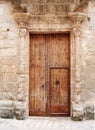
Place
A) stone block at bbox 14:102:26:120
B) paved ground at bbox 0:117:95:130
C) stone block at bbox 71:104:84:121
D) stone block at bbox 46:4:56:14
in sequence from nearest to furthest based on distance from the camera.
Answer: paved ground at bbox 0:117:95:130
stone block at bbox 71:104:84:121
stone block at bbox 14:102:26:120
stone block at bbox 46:4:56:14

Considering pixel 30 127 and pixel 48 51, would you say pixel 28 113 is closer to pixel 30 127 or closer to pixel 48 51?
pixel 30 127

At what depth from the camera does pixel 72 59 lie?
6.82 metres

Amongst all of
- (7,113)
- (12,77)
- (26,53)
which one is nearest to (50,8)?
(26,53)

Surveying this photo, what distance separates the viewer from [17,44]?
272 inches

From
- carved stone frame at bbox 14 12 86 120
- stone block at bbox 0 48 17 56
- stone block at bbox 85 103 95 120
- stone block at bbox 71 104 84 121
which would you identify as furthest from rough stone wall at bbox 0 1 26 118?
stone block at bbox 85 103 95 120

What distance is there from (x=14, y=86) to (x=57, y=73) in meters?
1.19

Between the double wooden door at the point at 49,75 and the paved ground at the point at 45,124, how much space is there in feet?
1.29

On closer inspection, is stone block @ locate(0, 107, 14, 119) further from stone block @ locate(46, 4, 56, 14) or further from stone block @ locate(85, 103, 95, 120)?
stone block @ locate(46, 4, 56, 14)

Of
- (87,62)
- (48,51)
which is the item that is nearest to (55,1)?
(48,51)

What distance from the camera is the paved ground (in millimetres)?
5891

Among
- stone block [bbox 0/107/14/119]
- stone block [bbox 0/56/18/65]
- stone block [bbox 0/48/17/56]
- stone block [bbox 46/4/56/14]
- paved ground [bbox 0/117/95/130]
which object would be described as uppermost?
stone block [bbox 46/4/56/14]

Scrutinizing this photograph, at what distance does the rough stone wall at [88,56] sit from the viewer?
265 inches

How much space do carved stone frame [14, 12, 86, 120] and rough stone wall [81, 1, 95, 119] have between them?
5.6 inches

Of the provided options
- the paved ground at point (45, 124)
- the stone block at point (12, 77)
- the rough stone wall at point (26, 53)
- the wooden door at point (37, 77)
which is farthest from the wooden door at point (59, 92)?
the stone block at point (12, 77)
